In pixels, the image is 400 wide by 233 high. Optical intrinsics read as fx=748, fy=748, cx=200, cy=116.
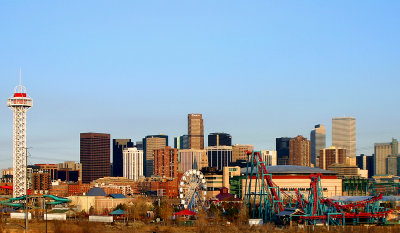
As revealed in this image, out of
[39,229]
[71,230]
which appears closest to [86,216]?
[39,229]

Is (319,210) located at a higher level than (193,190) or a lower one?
lower

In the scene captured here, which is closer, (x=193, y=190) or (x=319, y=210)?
(x=319, y=210)

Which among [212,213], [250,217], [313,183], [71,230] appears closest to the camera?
[71,230]

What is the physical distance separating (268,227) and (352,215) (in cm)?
1964

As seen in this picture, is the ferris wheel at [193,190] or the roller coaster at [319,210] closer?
the roller coaster at [319,210]

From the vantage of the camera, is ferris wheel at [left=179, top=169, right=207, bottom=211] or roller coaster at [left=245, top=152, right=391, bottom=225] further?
ferris wheel at [left=179, top=169, right=207, bottom=211]

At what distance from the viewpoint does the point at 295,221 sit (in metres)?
137

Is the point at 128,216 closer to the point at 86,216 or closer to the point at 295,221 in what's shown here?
the point at 86,216

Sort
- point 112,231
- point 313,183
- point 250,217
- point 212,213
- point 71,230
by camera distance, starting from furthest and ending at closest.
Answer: point 212,213 → point 250,217 → point 313,183 → point 112,231 → point 71,230

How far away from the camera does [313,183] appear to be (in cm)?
13475

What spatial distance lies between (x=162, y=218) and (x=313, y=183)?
119 ft

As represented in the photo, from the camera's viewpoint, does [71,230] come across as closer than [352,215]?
Yes

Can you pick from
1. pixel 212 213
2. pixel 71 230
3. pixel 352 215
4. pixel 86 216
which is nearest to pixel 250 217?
pixel 212 213

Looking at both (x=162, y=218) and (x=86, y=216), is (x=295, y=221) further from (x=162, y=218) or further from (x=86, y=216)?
(x=86, y=216)
